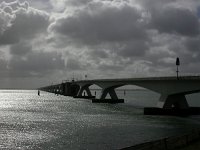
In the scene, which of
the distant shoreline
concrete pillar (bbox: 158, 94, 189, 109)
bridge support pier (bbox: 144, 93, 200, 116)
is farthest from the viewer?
concrete pillar (bbox: 158, 94, 189, 109)

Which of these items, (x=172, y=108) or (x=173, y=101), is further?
(x=173, y=101)

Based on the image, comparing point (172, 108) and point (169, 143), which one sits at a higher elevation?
point (172, 108)

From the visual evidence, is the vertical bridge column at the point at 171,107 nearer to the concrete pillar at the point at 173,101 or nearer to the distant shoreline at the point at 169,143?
the concrete pillar at the point at 173,101

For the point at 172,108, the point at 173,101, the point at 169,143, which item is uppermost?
the point at 173,101

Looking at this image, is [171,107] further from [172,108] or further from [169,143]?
[169,143]

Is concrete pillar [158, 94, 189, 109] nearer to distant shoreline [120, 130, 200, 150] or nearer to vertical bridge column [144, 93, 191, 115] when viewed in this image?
vertical bridge column [144, 93, 191, 115]

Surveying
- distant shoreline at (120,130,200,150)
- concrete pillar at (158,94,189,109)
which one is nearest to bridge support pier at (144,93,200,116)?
concrete pillar at (158,94,189,109)

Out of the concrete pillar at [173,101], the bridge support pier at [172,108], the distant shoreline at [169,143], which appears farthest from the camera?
the concrete pillar at [173,101]

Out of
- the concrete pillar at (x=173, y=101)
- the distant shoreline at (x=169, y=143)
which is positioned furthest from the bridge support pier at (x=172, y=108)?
the distant shoreline at (x=169, y=143)

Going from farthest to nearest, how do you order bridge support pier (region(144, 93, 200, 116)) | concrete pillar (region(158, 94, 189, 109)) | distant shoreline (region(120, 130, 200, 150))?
1. concrete pillar (region(158, 94, 189, 109))
2. bridge support pier (region(144, 93, 200, 116))
3. distant shoreline (region(120, 130, 200, 150))

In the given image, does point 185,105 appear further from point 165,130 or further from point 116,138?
point 116,138

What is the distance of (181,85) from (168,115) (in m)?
6.34

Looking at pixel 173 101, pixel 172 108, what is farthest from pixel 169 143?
pixel 173 101

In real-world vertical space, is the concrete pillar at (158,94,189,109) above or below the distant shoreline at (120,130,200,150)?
above
